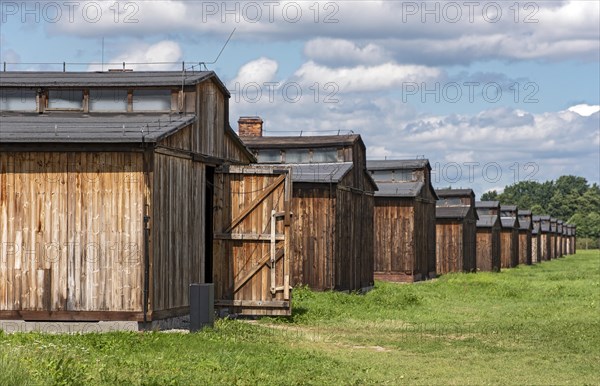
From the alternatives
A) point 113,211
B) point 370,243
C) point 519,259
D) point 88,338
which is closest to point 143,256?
point 113,211

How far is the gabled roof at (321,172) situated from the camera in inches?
1571

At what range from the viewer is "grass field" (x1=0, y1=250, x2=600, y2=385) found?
1738 cm

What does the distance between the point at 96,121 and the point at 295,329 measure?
7.78 m

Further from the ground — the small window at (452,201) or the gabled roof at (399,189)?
the gabled roof at (399,189)

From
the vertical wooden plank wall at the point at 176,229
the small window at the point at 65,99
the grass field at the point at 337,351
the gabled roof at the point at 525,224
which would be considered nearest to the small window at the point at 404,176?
the grass field at the point at 337,351

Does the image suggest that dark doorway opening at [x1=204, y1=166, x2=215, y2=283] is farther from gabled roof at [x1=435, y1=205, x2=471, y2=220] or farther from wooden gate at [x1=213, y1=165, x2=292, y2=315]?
gabled roof at [x1=435, y1=205, x2=471, y2=220]

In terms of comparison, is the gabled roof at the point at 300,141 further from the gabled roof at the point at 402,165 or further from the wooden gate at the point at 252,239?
the wooden gate at the point at 252,239

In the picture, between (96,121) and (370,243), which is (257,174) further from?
(370,243)

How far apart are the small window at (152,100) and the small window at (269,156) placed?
64.4 ft

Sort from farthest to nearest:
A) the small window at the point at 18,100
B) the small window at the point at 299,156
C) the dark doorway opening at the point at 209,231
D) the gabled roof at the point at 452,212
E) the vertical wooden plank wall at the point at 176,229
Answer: the gabled roof at the point at 452,212, the small window at the point at 299,156, the dark doorway opening at the point at 209,231, the small window at the point at 18,100, the vertical wooden plank wall at the point at 176,229

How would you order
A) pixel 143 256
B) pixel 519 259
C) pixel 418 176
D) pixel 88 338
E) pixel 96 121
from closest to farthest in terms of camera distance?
pixel 88 338
pixel 143 256
pixel 96 121
pixel 418 176
pixel 519 259

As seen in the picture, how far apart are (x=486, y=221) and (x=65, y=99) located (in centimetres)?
5883

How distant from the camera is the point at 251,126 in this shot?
167 ft

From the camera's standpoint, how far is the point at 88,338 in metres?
21.6
